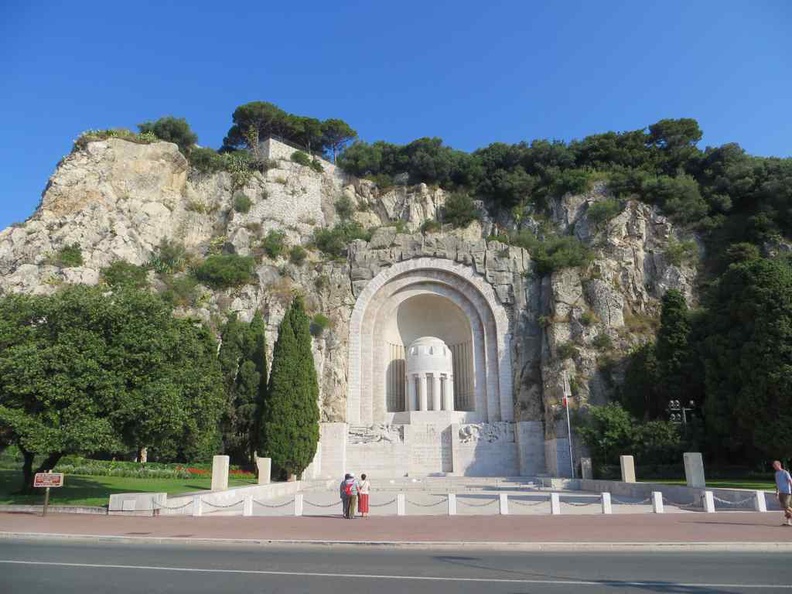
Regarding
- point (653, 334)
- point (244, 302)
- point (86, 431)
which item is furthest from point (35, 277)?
point (653, 334)

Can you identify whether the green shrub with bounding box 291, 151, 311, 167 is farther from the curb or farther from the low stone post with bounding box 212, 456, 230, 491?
the curb

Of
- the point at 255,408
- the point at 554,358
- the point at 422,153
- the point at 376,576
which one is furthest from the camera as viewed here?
the point at 422,153

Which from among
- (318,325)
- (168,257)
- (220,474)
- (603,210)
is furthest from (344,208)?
(220,474)

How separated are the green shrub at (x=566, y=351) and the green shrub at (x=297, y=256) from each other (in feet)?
60.0

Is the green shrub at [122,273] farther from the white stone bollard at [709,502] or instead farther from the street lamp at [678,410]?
the white stone bollard at [709,502]

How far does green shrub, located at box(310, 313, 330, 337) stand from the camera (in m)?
35.2

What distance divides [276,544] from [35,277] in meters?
32.3

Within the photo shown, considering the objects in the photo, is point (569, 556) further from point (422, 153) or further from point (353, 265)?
point (422, 153)

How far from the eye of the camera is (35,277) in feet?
116

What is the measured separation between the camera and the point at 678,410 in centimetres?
2769

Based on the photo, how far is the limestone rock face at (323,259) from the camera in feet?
111

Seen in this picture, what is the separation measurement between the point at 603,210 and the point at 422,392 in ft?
63.4

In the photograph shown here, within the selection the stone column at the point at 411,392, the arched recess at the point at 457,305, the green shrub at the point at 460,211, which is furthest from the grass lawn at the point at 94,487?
the green shrub at the point at 460,211

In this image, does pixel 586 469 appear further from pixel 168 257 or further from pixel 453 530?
pixel 168 257
